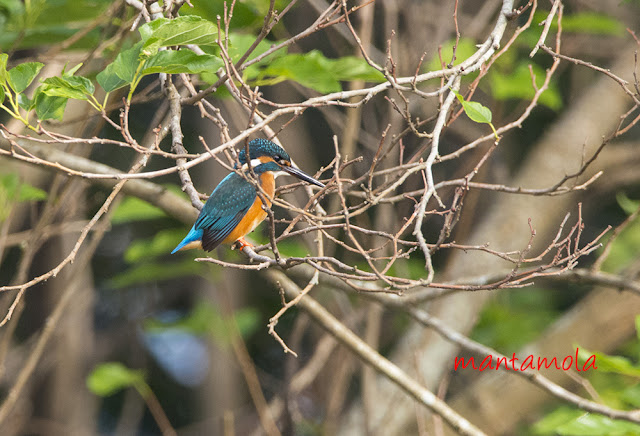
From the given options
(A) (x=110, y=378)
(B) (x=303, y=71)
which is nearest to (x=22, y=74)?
(B) (x=303, y=71)

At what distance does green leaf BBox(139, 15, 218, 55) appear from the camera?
1.49m

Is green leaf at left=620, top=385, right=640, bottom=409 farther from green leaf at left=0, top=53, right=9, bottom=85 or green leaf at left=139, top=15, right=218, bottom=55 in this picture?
green leaf at left=0, top=53, right=9, bottom=85

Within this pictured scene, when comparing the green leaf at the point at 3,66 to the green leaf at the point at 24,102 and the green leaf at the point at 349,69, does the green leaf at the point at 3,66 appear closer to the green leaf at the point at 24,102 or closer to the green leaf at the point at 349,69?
the green leaf at the point at 24,102

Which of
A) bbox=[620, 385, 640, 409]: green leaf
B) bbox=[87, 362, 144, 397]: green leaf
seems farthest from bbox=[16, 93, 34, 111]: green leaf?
bbox=[87, 362, 144, 397]: green leaf

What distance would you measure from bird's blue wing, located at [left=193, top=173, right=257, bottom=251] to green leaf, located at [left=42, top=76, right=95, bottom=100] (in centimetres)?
71

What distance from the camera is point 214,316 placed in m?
4.18

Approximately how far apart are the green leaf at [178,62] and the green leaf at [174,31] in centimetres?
2

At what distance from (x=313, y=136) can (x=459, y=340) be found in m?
2.94

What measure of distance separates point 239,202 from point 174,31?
37.8 inches

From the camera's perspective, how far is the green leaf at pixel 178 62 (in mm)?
1532

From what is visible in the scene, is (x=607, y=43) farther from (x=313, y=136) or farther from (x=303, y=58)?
(x=303, y=58)

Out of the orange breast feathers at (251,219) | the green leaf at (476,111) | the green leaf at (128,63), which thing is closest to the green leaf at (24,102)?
the green leaf at (128,63)

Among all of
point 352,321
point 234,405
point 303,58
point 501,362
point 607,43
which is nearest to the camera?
point 303,58

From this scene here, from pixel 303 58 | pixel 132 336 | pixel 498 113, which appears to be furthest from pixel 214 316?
pixel 303 58
